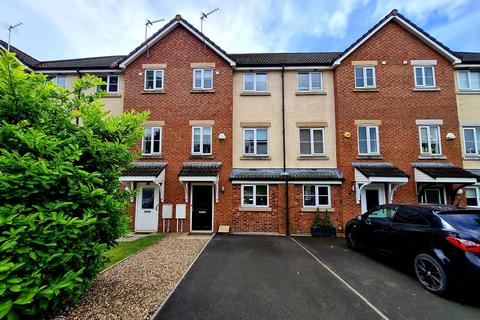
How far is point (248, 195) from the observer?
1213 centimetres

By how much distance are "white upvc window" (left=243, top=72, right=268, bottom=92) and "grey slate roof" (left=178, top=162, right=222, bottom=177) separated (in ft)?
15.5

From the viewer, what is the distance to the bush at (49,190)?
2822 mm

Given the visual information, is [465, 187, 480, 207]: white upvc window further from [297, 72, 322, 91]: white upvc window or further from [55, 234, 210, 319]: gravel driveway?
[55, 234, 210, 319]: gravel driveway

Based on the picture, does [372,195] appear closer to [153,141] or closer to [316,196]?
[316,196]

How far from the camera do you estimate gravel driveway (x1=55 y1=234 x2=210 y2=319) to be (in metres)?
3.78

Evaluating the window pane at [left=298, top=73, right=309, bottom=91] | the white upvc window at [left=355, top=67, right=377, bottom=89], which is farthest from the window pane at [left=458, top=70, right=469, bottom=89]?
the window pane at [left=298, top=73, right=309, bottom=91]

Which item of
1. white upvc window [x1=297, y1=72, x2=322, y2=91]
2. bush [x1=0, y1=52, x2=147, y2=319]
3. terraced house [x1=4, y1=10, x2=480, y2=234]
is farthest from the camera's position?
white upvc window [x1=297, y1=72, x2=322, y2=91]

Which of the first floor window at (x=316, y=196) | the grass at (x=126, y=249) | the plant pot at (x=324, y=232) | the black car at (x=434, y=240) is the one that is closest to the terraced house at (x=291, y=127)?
the first floor window at (x=316, y=196)

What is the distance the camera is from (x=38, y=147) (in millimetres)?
3125

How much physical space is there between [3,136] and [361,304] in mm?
6398

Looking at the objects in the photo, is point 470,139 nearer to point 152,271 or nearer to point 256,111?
point 256,111

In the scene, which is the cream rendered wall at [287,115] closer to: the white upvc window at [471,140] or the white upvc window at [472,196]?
the white upvc window at [472,196]

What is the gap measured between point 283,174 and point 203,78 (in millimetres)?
6886

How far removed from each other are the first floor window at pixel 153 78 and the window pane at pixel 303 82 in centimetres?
773
